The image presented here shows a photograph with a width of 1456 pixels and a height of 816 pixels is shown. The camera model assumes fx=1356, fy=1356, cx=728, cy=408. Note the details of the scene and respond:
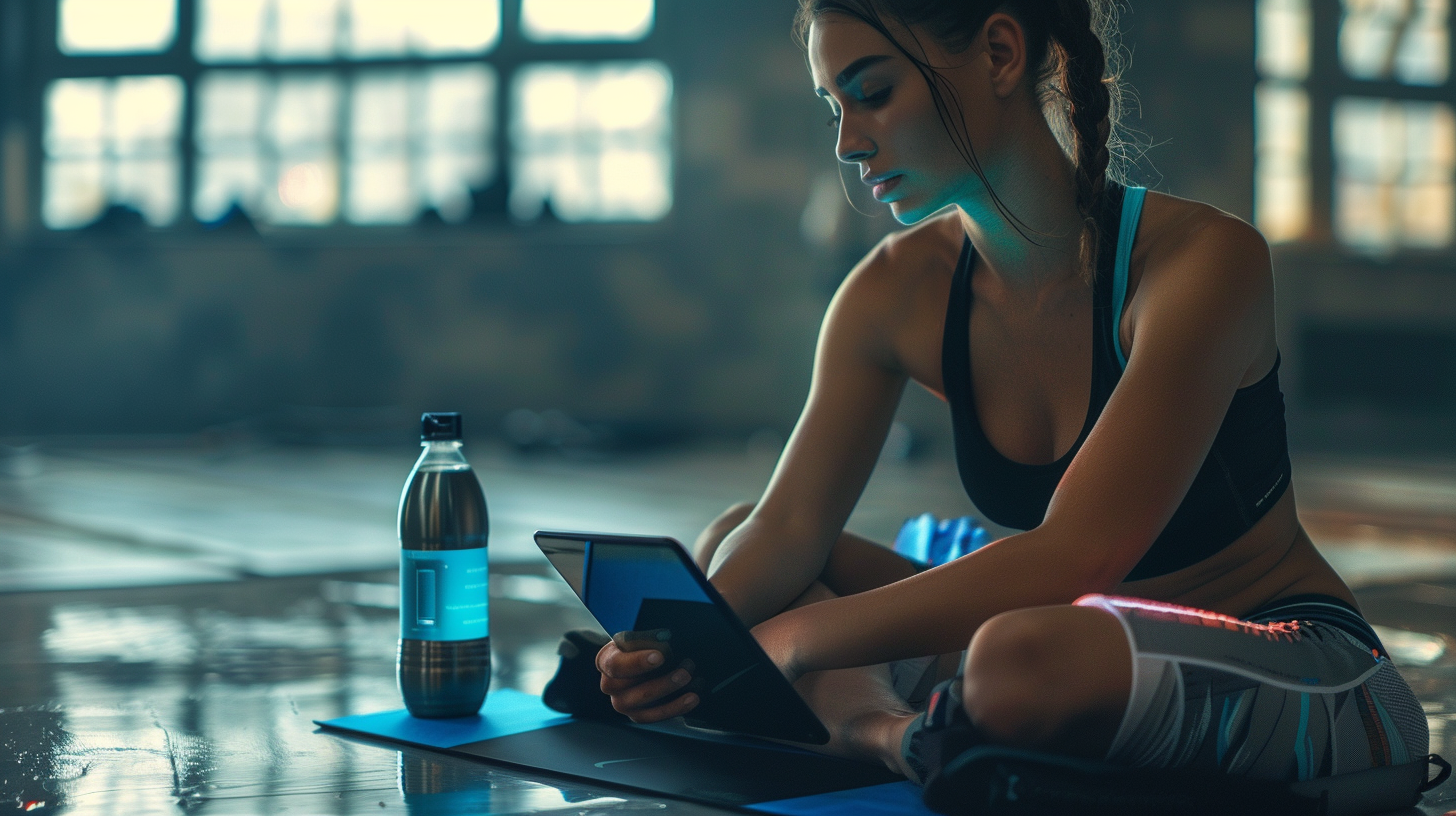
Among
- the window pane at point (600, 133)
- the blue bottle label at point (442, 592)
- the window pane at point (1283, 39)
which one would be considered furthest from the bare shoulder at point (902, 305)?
the window pane at point (1283, 39)

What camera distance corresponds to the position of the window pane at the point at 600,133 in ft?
24.8

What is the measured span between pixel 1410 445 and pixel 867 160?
282 inches

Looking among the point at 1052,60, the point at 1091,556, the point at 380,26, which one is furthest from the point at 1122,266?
the point at 380,26

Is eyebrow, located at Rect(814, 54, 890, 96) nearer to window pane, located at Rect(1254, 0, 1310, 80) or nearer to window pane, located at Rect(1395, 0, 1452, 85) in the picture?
window pane, located at Rect(1254, 0, 1310, 80)

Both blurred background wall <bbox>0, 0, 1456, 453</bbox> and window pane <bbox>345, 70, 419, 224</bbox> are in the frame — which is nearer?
blurred background wall <bbox>0, 0, 1456, 453</bbox>

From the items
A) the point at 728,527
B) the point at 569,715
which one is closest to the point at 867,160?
the point at 728,527

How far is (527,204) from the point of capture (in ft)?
25.1

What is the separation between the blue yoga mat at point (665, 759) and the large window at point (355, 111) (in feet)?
20.6

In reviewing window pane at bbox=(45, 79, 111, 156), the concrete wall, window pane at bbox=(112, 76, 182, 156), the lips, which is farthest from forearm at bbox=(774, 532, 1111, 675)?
window pane at bbox=(45, 79, 111, 156)

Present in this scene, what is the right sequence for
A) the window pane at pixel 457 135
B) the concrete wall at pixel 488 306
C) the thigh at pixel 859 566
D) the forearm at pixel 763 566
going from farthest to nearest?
the window pane at pixel 457 135, the concrete wall at pixel 488 306, the thigh at pixel 859 566, the forearm at pixel 763 566

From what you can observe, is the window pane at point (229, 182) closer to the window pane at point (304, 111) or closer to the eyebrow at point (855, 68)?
the window pane at point (304, 111)

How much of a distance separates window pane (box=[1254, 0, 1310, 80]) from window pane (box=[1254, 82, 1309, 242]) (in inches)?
3.8

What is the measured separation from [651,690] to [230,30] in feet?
24.8

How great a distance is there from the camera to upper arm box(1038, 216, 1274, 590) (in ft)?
3.43
